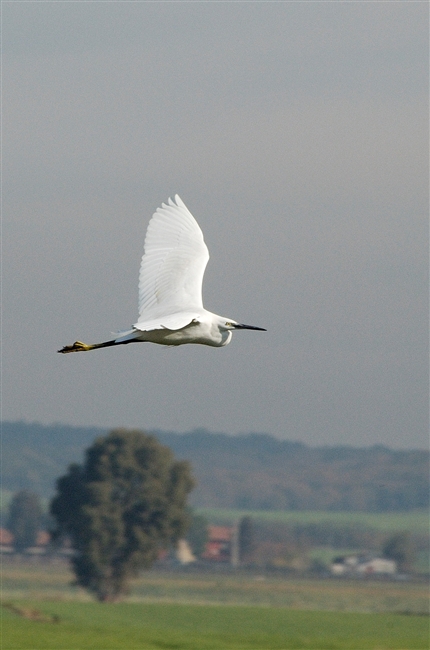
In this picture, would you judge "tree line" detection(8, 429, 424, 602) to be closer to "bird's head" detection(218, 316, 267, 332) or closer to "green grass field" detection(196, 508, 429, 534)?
"green grass field" detection(196, 508, 429, 534)

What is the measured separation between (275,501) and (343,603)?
44287 millimetres

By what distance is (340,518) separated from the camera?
342ft

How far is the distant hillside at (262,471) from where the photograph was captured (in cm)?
10881

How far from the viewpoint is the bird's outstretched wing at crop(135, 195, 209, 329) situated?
14.3m

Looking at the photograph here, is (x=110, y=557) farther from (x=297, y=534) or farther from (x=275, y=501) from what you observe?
(x=275, y=501)

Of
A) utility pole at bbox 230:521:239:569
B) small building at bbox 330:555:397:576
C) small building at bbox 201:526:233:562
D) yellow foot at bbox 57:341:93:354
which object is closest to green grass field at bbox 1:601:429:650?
yellow foot at bbox 57:341:93:354

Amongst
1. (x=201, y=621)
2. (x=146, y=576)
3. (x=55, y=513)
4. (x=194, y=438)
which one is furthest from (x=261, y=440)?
(x=201, y=621)

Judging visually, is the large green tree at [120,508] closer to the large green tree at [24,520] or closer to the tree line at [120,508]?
the tree line at [120,508]

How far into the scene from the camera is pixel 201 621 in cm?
5078

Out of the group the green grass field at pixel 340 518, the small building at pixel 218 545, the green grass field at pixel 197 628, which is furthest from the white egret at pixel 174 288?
the green grass field at pixel 340 518

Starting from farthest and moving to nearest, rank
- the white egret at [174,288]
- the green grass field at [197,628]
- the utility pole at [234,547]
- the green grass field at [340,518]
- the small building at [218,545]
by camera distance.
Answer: the green grass field at [340,518], the small building at [218,545], the utility pole at [234,547], the green grass field at [197,628], the white egret at [174,288]

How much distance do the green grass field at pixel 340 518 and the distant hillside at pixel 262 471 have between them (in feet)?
3.71

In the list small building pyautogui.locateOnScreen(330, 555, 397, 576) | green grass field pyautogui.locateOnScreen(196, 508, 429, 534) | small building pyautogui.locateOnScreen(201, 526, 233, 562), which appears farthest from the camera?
green grass field pyautogui.locateOnScreen(196, 508, 429, 534)

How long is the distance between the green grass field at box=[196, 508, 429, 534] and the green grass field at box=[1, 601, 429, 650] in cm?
3576
